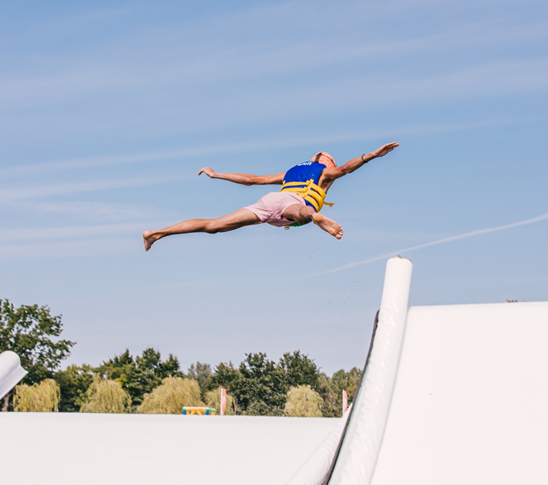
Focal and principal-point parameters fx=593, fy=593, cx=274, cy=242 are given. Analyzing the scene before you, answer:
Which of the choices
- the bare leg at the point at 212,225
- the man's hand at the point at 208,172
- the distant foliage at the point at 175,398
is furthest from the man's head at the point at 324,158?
the distant foliage at the point at 175,398

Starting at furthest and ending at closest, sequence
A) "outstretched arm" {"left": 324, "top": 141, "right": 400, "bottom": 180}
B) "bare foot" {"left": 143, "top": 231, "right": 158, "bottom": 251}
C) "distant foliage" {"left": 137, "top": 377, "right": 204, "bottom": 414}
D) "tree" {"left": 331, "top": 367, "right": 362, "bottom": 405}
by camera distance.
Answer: "tree" {"left": 331, "top": 367, "right": 362, "bottom": 405} < "distant foliage" {"left": 137, "top": 377, "right": 204, "bottom": 414} < "bare foot" {"left": 143, "top": 231, "right": 158, "bottom": 251} < "outstretched arm" {"left": 324, "top": 141, "right": 400, "bottom": 180}

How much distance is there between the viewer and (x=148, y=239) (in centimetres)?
805

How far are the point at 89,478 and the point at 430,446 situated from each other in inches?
106

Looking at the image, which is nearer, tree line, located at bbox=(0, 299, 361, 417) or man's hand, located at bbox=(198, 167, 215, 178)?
man's hand, located at bbox=(198, 167, 215, 178)

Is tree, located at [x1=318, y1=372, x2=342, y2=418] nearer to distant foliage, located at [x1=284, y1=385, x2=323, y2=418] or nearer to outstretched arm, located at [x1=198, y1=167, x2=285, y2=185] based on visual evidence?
distant foliage, located at [x1=284, y1=385, x2=323, y2=418]

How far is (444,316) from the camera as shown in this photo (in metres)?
4.03

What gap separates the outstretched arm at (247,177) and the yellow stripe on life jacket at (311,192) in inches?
30.9

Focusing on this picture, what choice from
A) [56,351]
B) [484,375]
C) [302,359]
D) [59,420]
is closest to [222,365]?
[302,359]

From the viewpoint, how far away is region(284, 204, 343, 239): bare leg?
6770 millimetres

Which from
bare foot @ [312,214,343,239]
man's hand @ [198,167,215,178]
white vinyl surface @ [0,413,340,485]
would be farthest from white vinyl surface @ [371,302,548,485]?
man's hand @ [198,167,215,178]

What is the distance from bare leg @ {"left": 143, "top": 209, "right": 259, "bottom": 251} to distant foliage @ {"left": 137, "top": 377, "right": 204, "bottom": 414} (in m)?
19.7

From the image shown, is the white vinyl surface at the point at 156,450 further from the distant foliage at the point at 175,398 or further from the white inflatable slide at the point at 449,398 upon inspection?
the distant foliage at the point at 175,398

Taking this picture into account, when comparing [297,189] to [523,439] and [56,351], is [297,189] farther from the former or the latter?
[56,351]

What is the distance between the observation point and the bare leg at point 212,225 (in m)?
7.86
